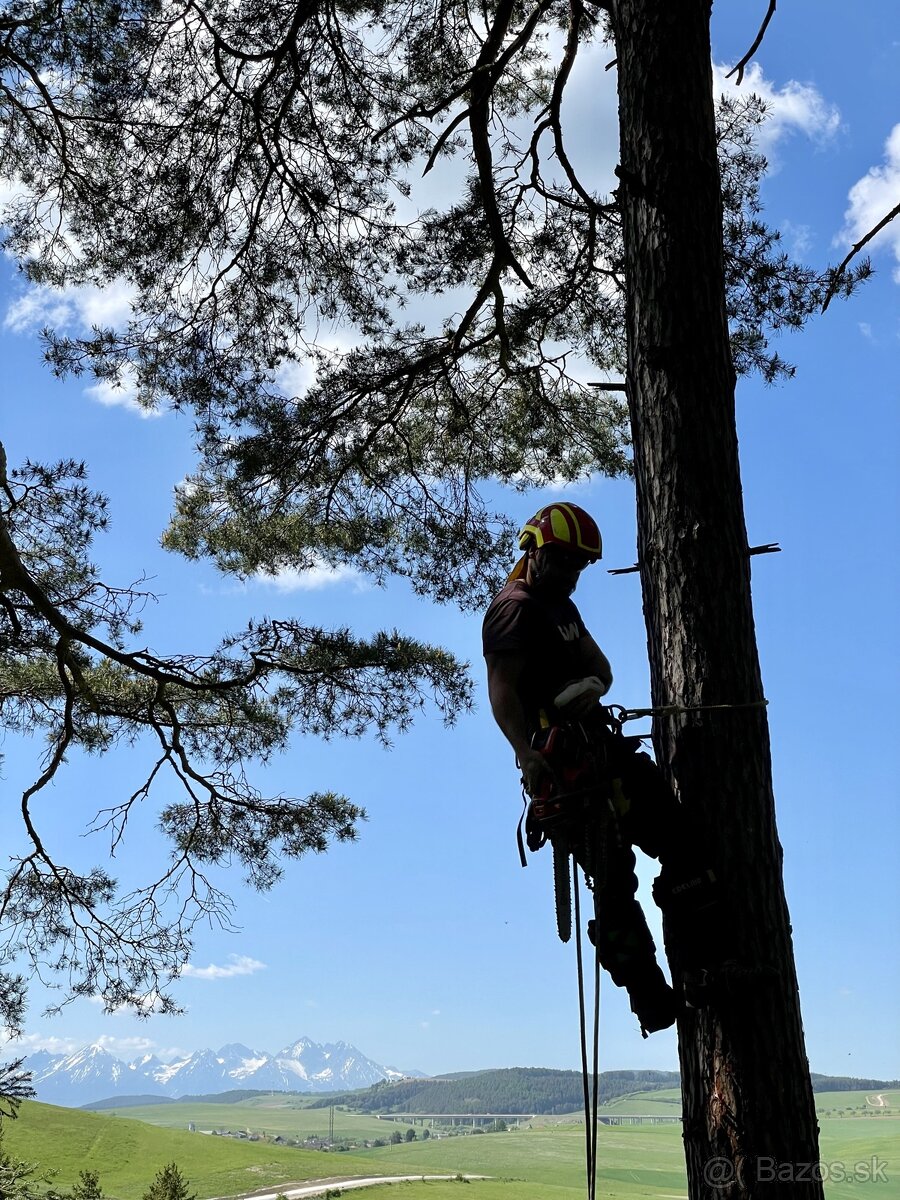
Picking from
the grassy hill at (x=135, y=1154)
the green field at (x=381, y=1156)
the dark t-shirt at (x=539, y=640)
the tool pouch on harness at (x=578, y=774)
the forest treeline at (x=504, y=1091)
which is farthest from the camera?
the forest treeline at (x=504, y=1091)

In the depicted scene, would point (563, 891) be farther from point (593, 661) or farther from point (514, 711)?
point (593, 661)

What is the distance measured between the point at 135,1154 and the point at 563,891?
6639 centimetres

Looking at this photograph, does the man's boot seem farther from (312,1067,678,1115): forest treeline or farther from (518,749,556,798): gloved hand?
(312,1067,678,1115): forest treeline

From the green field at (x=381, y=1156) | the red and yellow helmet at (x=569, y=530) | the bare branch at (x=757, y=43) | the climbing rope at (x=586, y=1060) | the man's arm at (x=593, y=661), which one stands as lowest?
the green field at (x=381, y=1156)

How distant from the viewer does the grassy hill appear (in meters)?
52.5

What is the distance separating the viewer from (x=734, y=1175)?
2.11 metres

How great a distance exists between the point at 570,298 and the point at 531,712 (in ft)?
11.9

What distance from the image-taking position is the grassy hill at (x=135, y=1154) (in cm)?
5253

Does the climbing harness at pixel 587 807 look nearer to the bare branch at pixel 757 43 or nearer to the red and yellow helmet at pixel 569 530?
the red and yellow helmet at pixel 569 530

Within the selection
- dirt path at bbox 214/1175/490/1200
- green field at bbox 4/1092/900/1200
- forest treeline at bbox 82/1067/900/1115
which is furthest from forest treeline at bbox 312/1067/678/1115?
dirt path at bbox 214/1175/490/1200

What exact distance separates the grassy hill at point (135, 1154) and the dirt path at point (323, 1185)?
0.92m

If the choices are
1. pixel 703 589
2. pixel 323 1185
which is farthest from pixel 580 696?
pixel 323 1185

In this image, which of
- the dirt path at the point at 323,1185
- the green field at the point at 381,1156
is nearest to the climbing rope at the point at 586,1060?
the green field at the point at 381,1156

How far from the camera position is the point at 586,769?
242 cm
